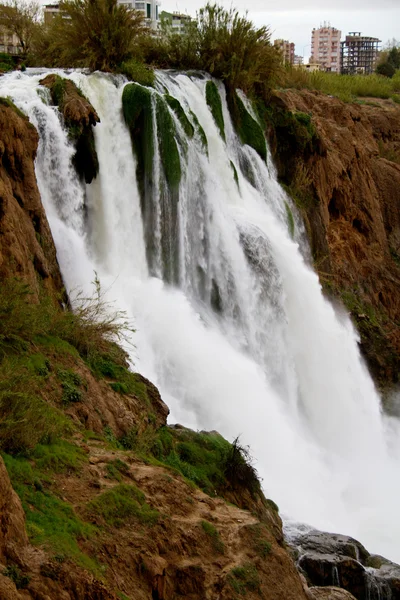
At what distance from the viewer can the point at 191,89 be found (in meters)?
19.4

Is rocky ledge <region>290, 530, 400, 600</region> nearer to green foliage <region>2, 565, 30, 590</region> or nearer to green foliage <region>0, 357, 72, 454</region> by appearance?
green foliage <region>0, 357, 72, 454</region>

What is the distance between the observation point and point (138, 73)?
17.2 metres

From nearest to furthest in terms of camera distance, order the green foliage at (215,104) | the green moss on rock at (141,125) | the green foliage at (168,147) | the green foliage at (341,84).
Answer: the green moss on rock at (141,125) < the green foliage at (168,147) < the green foliage at (215,104) < the green foliage at (341,84)

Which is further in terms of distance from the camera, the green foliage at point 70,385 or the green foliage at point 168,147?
the green foliage at point 168,147

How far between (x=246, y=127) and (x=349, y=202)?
5.16 m

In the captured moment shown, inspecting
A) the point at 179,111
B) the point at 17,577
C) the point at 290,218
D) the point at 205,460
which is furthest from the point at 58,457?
the point at 290,218

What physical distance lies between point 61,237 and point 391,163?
17.5m

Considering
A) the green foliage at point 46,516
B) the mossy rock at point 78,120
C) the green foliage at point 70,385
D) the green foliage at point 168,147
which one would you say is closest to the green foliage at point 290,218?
the green foliage at point 168,147

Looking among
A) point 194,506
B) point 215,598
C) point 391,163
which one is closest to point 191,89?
point 391,163

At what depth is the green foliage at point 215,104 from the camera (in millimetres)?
19438

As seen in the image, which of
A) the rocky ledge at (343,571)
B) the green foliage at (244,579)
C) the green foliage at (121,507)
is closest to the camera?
the green foliage at (121,507)

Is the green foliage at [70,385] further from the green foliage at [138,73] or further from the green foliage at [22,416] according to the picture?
the green foliage at [138,73]

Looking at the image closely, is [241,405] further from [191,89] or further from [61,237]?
[191,89]

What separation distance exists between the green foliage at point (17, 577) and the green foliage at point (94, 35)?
14.3 m
